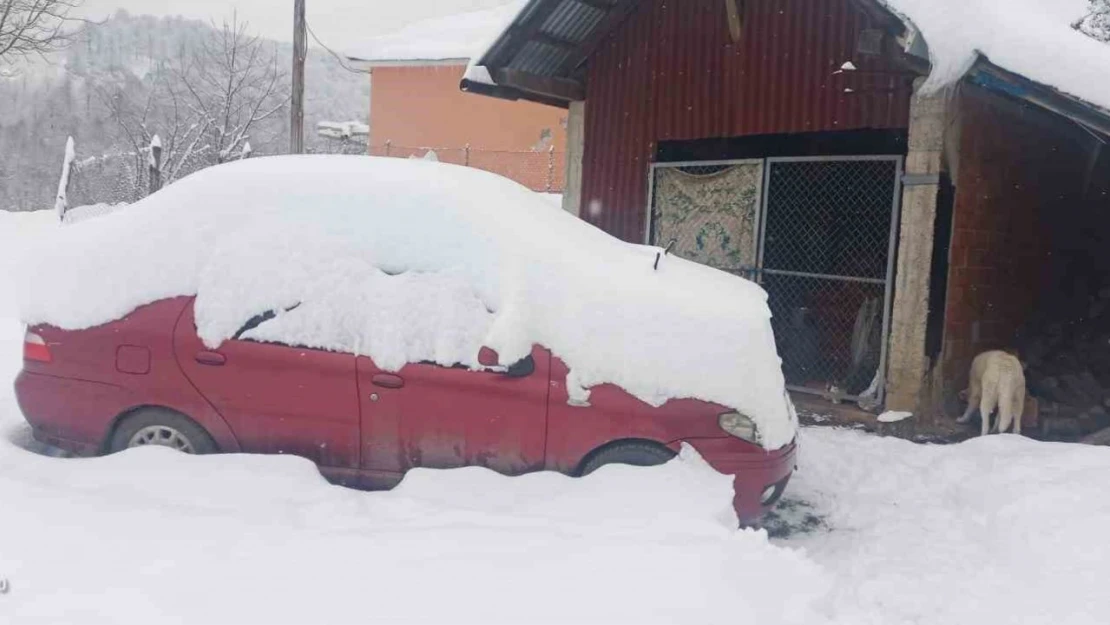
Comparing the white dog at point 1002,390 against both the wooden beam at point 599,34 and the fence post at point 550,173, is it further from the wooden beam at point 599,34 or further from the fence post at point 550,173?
the fence post at point 550,173

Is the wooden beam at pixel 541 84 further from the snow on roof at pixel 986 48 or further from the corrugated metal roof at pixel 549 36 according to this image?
the snow on roof at pixel 986 48

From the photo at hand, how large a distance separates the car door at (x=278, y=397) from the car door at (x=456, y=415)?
14 cm

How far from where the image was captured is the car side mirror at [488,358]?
13.4ft

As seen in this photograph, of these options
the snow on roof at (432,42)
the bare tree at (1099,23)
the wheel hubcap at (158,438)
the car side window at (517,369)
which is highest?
the snow on roof at (432,42)

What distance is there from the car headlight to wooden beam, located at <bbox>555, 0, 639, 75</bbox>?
5.84 metres

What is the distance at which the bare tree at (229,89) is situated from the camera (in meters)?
19.3

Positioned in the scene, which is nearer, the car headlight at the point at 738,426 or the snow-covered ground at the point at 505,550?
the snow-covered ground at the point at 505,550

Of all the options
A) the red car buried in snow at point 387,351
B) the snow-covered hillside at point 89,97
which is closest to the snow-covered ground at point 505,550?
the red car buried in snow at point 387,351

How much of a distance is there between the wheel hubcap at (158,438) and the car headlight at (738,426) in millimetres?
2707

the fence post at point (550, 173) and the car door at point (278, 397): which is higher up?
the fence post at point (550, 173)

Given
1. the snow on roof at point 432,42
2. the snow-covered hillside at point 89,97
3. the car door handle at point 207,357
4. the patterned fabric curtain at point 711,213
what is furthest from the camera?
the snow-covered hillside at point 89,97

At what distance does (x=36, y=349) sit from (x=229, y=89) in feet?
52.7

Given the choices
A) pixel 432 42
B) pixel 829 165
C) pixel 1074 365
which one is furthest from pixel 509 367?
pixel 432 42

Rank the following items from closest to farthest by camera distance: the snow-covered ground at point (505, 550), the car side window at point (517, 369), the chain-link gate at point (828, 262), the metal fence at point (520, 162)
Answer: the snow-covered ground at point (505, 550) < the car side window at point (517, 369) < the chain-link gate at point (828, 262) < the metal fence at point (520, 162)
